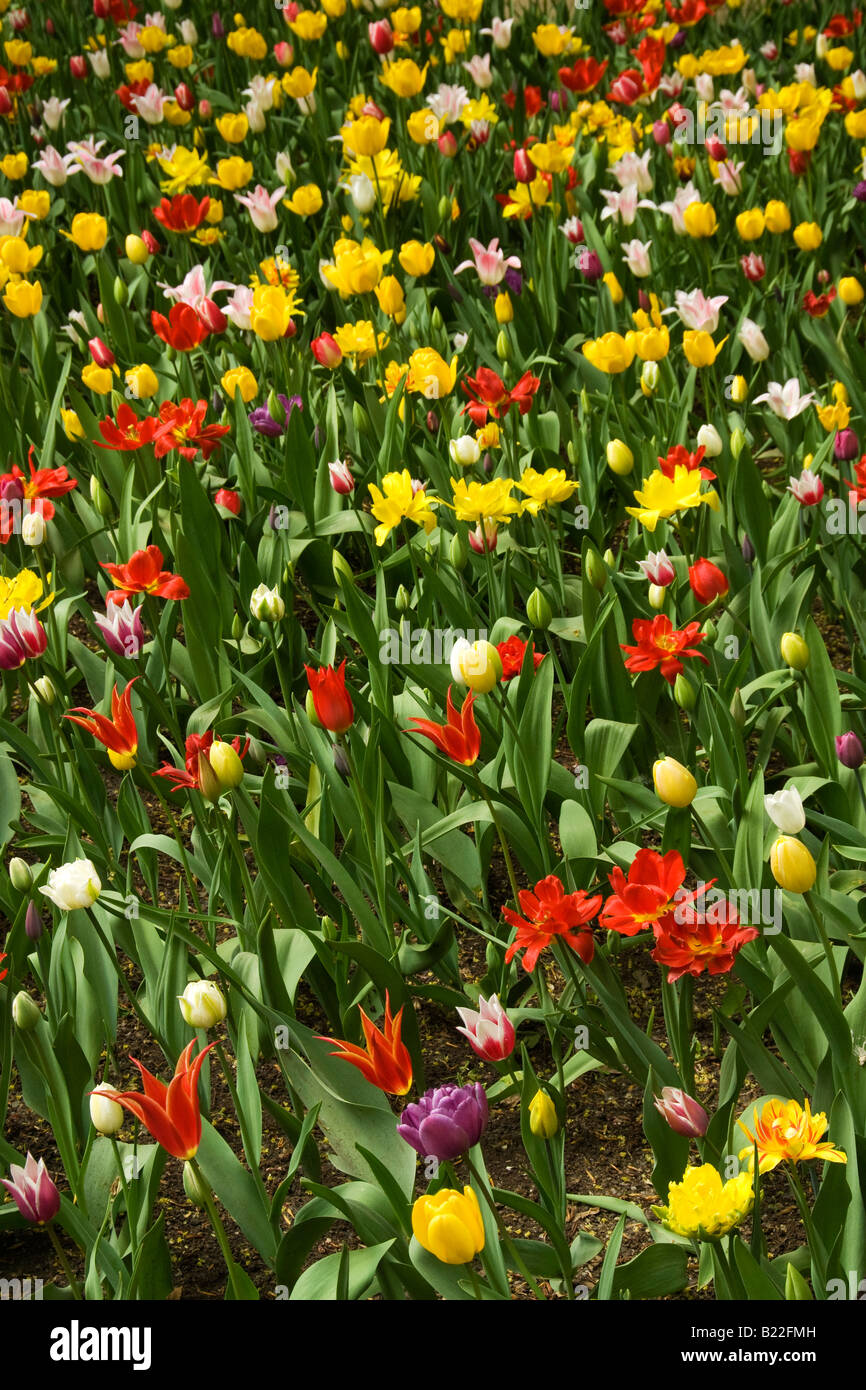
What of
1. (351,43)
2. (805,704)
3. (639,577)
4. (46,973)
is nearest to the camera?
(46,973)

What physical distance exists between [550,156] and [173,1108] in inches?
130

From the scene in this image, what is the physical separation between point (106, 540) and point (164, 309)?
1187 mm

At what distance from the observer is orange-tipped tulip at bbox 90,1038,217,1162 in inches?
48.8

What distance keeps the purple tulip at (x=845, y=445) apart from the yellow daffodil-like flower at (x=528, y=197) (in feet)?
5.28

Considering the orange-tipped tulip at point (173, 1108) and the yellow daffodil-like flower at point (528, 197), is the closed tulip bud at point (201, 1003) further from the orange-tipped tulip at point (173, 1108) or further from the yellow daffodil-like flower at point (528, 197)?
the yellow daffodil-like flower at point (528, 197)

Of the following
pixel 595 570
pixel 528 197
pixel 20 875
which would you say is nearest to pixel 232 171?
pixel 528 197

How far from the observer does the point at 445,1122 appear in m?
1.19

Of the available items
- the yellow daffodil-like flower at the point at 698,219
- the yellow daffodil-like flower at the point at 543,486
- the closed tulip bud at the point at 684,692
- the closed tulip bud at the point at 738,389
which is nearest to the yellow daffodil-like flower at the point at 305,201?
Result: the yellow daffodil-like flower at the point at 698,219

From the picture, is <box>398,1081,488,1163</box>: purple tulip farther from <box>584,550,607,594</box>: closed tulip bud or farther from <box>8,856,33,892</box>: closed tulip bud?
<box>584,550,607,594</box>: closed tulip bud

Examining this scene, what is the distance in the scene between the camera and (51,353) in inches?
140
